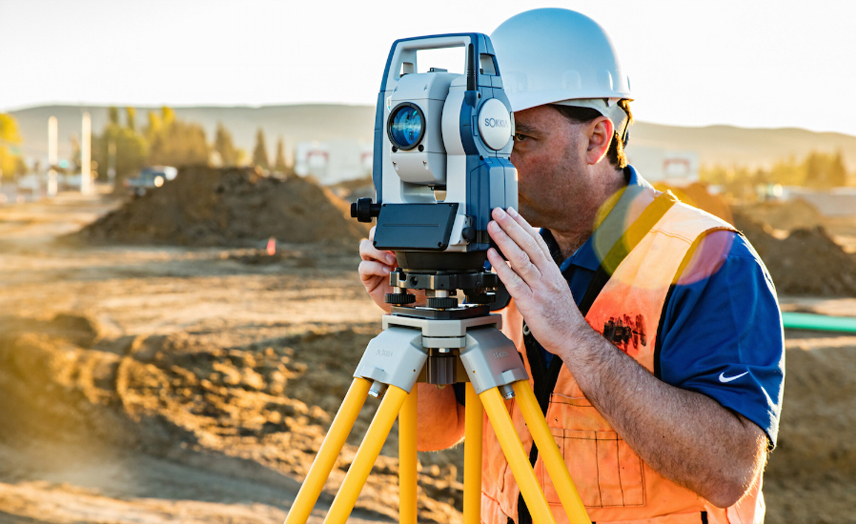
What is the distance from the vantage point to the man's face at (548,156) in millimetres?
1792

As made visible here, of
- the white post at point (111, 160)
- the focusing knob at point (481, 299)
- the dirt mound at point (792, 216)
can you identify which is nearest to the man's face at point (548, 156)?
the focusing knob at point (481, 299)

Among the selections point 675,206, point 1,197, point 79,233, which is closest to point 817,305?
point 675,206

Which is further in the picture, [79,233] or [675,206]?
[79,233]

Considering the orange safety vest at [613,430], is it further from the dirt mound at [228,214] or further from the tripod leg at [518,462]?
the dirt mound at [228,214]

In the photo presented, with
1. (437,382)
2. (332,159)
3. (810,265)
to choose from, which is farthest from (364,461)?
(332,159)

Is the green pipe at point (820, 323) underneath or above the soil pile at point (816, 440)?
above

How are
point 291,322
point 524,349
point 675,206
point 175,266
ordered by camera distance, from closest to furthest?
point 675,206 → point 524,349 → point 291,322 → point 175,266

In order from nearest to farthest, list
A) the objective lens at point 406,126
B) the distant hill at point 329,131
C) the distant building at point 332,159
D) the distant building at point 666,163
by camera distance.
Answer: the objective lens at point 406,126
the distant building at point 332,159
the distant building at point 666,163
the distant hill at point 329,131

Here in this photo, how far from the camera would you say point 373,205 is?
148 cm

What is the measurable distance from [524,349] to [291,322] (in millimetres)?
8476

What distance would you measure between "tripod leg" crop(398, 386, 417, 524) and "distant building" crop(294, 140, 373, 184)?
258ft

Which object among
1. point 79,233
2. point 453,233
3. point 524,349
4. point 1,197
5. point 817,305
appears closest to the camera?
point 453,233

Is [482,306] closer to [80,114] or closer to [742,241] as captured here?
[742,241]

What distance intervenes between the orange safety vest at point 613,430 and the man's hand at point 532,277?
300 millimetres
